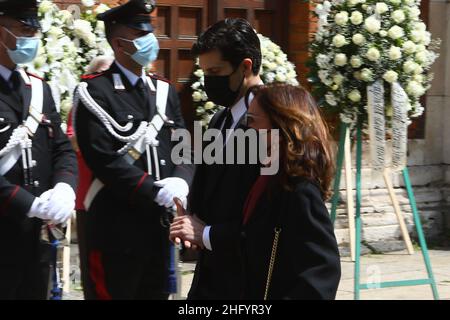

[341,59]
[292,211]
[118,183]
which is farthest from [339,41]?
[292,211]

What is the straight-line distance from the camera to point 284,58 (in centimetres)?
801

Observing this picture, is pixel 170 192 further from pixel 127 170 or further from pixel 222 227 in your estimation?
pixel 222 227

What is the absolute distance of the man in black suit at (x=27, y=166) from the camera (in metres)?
4.70

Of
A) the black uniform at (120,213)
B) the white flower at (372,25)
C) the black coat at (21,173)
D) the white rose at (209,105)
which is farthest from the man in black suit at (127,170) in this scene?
the white rose at (209,105)

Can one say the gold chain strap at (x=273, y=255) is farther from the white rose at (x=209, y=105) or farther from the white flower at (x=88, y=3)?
the white rose at (x=209, y=105)

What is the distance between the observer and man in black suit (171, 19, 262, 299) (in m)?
4.24

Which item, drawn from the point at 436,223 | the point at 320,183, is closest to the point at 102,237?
the point at 320,183

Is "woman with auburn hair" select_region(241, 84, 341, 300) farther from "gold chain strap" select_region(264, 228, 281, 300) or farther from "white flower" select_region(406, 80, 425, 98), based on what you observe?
"white flower" select_region(406, 80, 425, 98)

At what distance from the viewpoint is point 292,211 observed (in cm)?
374

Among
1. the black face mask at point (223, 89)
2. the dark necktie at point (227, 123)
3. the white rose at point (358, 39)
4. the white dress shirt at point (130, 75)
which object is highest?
the white rose at point (358, 39)

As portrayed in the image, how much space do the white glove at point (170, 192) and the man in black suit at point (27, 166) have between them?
1.44ft

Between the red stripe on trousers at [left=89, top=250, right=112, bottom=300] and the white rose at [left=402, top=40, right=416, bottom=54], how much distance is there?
2.79 metres

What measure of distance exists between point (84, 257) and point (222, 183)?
117cm

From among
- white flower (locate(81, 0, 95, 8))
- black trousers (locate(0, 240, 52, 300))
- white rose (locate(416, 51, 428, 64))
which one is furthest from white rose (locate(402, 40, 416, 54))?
black trousers (locate(0, 240, 52, 300))
